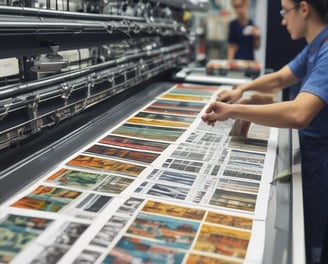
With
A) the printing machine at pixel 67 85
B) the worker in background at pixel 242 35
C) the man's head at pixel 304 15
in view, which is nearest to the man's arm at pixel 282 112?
the printing machine at pixel 67 85

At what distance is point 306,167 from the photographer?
1.66 metres

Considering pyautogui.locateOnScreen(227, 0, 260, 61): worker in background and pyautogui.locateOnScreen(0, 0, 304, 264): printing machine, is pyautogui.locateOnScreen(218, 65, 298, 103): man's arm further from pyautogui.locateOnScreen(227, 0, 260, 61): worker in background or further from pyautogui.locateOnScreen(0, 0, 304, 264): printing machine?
pyautogui.locateOnScreen(227, 0, 260, 61): worker in background

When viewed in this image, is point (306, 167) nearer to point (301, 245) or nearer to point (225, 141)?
point (225, 141)

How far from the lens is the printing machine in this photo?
1138 millimetres

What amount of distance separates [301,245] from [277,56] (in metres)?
2.68

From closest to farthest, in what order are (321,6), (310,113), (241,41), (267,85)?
(310,113) < (321,6) < (267,85) < (241,41)

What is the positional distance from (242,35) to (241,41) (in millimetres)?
80

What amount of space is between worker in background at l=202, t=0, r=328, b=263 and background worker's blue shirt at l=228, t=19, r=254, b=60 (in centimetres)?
289

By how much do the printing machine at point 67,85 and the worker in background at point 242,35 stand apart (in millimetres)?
2389

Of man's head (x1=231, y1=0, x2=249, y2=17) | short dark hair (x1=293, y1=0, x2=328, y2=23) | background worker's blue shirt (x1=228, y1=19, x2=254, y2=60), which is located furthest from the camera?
background worker's blue shirt (x1=228, y1=19, x2=254, y2=60)

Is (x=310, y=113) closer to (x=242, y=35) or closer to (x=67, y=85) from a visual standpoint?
(x=67, y=85)

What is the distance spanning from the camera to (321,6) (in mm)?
1519

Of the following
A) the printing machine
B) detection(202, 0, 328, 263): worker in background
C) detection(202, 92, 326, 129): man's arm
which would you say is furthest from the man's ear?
the printing machine

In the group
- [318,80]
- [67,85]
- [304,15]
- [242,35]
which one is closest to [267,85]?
[304,15]
